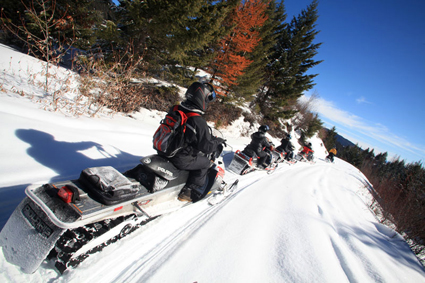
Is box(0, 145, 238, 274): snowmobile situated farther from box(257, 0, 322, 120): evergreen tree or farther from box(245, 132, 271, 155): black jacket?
box(257, 0, 322, 120): evergreen tree

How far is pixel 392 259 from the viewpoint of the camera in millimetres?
3248

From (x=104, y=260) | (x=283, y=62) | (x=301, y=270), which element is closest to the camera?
(x=104, y=260)

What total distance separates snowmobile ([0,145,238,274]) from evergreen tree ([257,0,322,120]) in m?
18.4

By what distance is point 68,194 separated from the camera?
1.42 m

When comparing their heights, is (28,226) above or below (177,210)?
above

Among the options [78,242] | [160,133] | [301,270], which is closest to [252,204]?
[301,270]

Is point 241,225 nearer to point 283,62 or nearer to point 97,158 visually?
point 97,158

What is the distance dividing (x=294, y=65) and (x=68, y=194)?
66.3 feet

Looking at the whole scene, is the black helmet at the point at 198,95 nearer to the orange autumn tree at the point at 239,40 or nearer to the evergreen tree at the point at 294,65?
the orange autumn tree at the point at 239,40

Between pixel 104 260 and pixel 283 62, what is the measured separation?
2000cm

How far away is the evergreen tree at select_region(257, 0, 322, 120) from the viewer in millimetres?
17391

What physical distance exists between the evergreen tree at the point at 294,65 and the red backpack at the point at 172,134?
1757cm

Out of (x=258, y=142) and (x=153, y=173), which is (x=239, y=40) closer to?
(x=258, y=142)

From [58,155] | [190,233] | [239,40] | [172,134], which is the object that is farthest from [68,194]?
[239,40]
